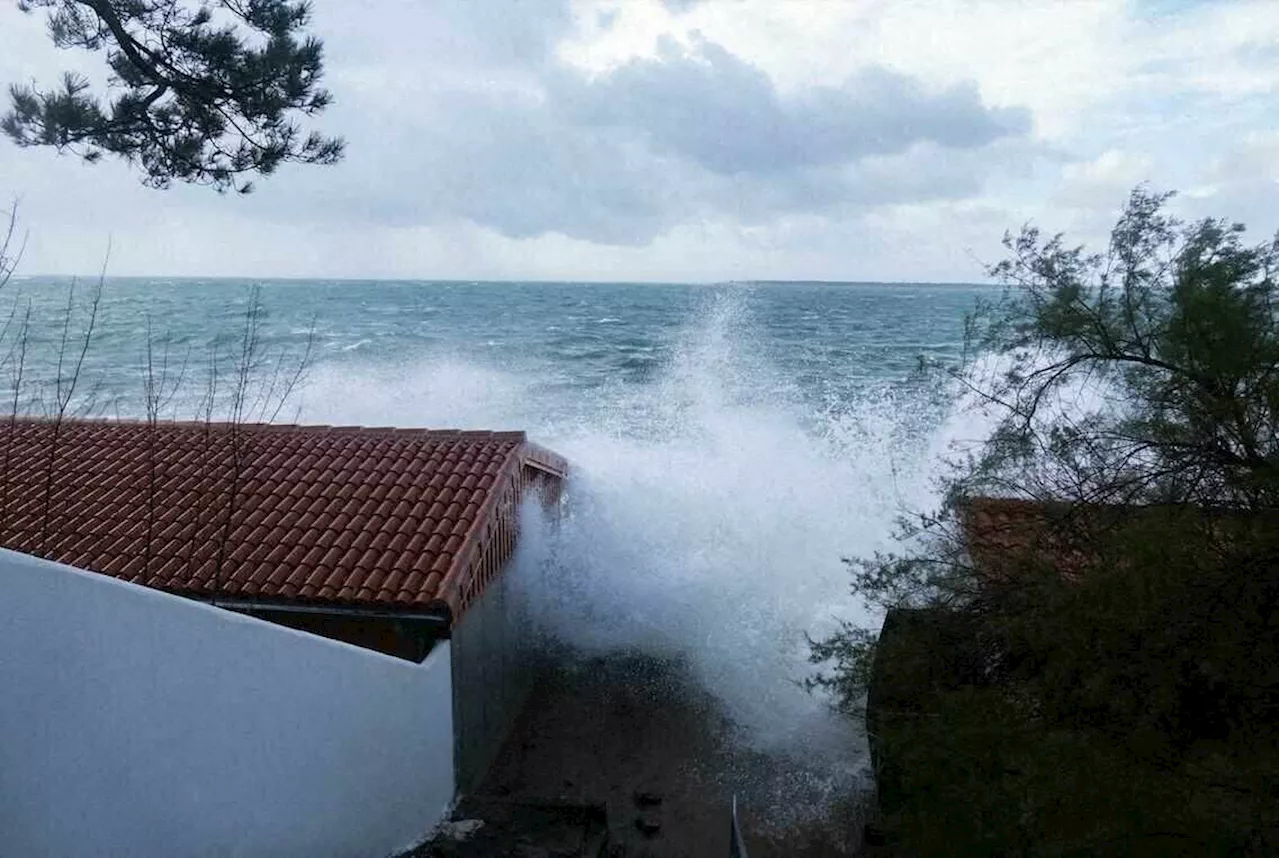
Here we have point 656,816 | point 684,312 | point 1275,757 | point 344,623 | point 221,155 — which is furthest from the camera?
point 684,312

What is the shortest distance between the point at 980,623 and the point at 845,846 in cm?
367

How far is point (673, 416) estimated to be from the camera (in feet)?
88.4

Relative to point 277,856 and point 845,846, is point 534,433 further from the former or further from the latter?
point 277,856

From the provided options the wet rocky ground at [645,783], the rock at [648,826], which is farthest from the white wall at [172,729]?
the rock at [648,826]

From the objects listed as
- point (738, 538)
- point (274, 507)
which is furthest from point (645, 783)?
point (738, 538)

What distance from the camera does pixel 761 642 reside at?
545 inches

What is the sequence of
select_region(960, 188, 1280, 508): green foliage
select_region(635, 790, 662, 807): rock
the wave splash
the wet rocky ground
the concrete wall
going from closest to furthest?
select_region(960, 188, 1280, 508): green foliage → the wet rocky ground → the concrete wall → select_region(635, 790, 662, 807): rock → the wave splash

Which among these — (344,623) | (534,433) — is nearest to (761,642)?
(344,623)

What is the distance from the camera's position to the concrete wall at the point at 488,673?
942 cm

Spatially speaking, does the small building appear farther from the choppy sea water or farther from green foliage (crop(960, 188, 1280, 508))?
green foliage (crop(960, 188, 1280, 508))

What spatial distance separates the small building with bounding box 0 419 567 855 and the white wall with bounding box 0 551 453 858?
0.4 inches

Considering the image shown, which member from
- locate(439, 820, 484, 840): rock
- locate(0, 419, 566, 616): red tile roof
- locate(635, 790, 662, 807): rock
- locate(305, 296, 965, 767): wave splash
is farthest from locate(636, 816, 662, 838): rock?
locate(0, 419, 566, 616): red tile roof

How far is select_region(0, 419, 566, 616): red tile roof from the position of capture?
30.2 ft

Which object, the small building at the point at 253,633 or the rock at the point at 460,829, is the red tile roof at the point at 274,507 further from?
the rock at the point at 460,829
